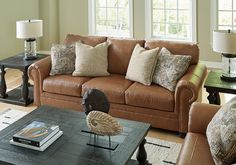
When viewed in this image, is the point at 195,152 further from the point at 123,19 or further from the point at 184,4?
the point at 123,19

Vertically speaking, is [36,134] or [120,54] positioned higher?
[120,54]

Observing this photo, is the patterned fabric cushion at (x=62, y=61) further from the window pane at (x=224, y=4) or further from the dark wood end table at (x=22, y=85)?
the window pane at (x=224, y=4)

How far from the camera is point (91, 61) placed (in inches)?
171

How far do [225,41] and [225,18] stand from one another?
2908mm

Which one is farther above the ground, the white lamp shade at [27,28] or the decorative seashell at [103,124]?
the white lamp shade at [27,28]

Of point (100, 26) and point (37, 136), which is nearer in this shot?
point (37, 136)

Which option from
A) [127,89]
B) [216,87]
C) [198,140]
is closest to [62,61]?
[127,89]

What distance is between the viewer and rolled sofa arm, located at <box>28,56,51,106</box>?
14.4ft

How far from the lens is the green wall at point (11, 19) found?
6454 mm

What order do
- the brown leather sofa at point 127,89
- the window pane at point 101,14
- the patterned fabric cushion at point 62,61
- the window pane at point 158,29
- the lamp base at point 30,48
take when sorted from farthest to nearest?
the window pane at point 101,14 < the window pane at point 158,29 < the lamp base at point 30,48 < the patterned fabric cushion at point 62,61 < the brown leather sofa at point 127,89

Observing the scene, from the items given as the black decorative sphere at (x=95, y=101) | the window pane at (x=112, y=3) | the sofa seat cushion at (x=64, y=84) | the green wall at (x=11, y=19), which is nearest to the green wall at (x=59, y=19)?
the green wall at (x=11, y=19)

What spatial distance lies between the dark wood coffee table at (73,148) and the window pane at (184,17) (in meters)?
4.07

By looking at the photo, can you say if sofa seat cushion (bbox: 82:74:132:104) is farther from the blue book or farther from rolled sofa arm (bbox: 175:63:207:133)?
the blue book

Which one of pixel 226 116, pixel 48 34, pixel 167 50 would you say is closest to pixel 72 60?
pixel 167 50
